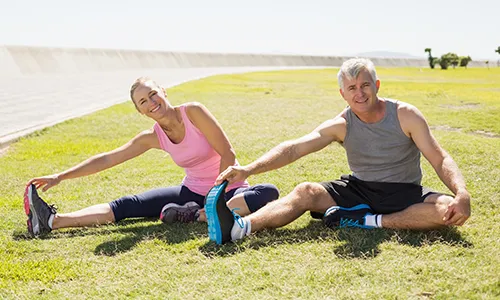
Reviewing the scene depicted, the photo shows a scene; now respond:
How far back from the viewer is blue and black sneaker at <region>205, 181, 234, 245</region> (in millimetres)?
4145

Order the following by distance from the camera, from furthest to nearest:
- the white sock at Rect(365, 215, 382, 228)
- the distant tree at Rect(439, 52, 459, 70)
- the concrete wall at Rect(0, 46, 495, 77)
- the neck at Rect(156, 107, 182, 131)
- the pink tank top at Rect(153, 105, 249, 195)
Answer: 1. the distant tree at Rect(439, 52, 459, 70)
2. the concrete wall at Rect(0, 46, 495, 77)
3. the pink tank top at Rect(153, 105, 249, 195)
4. the neck at Rect(156, 107, 182, 131)
5. the white sock at Rect(365, 215, 382, 228)

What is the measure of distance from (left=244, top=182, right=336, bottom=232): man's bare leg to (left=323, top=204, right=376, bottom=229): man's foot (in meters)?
0.12

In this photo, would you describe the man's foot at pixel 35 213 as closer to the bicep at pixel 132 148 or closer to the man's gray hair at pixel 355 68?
the bicep at pixel 132 148

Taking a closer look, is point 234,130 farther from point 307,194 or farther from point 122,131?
point 307,194

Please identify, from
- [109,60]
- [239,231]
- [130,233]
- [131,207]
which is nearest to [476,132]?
[131,207]

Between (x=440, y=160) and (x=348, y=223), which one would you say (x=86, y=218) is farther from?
(x=440, y=160)

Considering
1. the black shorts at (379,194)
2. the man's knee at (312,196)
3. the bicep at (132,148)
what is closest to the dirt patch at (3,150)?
the bicep at (132,148)

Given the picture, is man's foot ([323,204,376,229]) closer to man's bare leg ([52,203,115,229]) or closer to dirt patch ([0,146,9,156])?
man's bare leg ([52,203,115,229])

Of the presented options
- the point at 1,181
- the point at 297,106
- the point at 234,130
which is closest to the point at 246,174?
the point at 1,181

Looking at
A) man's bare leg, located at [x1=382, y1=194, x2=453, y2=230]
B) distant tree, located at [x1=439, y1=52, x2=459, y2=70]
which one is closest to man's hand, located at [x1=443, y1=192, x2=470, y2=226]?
man's bare leg, located at [x1=382, y1=194, x2=453, y2=230]

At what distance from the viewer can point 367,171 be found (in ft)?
15.3

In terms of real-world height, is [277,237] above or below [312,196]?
below

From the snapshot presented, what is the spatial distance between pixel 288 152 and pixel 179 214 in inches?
43.1

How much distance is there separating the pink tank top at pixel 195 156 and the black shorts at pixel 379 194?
0.91 metres
